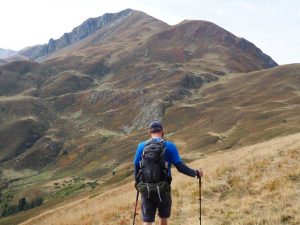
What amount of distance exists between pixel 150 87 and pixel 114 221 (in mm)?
181938

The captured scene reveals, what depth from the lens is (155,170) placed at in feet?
31.1

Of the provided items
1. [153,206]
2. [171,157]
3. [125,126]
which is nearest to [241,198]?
[153,206]

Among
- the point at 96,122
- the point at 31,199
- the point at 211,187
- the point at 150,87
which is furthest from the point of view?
the point at 150,87

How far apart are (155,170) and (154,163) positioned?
160mm

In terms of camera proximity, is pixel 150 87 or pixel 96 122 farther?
pixel 150 87

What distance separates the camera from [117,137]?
15562 cm

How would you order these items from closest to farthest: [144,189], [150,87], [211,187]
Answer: [144,189] → [211,187] → [150,87]

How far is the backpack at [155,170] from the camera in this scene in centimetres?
941

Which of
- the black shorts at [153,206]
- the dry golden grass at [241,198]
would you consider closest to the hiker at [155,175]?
the black shorts at [153,206]

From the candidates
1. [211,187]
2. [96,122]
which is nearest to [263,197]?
[211,187]

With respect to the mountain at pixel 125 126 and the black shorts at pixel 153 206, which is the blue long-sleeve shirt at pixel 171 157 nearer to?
the black shorts at pixel 153 206

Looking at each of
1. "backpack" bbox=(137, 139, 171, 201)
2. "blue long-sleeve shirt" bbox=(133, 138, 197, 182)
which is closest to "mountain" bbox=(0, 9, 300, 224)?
"blue long-sleeve shirt" bbox=(133, 138, 197, 182)

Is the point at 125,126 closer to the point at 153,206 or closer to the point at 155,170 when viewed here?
the point at 153,206

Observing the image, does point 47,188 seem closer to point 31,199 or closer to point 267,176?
point 31,199
